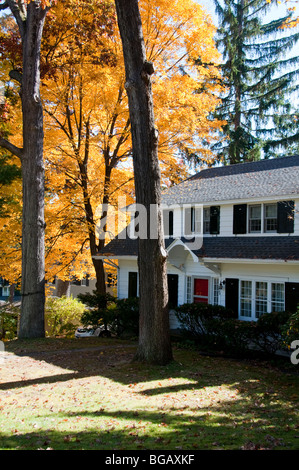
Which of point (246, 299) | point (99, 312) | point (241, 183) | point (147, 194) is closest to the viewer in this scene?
point (147, 194)

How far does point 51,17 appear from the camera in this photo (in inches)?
558

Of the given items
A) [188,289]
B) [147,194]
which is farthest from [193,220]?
[147,194]

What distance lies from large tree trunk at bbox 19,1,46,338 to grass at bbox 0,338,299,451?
5.28 feet

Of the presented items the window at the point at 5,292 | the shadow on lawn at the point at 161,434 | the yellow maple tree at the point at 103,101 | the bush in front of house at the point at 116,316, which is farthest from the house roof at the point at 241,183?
the window at the point at 5,292

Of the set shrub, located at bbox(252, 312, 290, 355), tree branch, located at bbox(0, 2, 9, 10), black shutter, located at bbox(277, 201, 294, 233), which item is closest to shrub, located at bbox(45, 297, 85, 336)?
shrub, located at bbox(252, 312, 290, 355)

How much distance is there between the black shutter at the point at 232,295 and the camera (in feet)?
47.5

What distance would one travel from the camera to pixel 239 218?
15.3m

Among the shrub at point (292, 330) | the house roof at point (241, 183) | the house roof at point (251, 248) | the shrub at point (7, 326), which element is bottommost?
the shrub at point (7, 326)

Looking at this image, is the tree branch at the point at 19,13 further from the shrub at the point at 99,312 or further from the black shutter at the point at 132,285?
the black shutter at the point at 132,285

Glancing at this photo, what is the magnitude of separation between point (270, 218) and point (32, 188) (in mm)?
8025

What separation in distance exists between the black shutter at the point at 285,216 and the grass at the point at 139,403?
14.9ft

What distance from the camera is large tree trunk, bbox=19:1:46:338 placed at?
1315cm

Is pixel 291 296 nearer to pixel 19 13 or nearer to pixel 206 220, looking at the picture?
pixel 206 220

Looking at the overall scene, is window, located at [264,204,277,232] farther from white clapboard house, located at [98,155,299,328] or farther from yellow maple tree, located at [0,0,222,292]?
yellow maple tree, located at [0,0,222,292]
